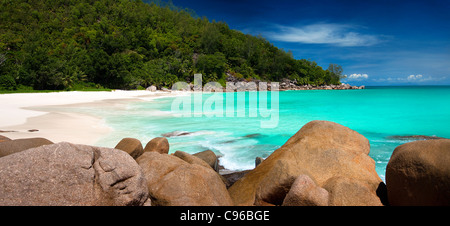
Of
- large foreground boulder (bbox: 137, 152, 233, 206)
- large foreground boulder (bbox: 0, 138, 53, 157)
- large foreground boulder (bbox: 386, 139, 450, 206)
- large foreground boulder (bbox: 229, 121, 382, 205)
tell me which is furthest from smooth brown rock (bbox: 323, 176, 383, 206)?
large foreground boulder (bbox: 0, 138, 53, 157)

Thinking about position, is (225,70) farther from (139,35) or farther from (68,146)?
(68,146)

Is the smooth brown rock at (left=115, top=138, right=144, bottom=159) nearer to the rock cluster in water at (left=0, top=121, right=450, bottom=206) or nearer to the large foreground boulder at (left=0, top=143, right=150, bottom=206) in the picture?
the rock cluster in water at (left=0, top=121, right=450, bottom=206)

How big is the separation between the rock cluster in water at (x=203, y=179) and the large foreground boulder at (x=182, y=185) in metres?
0.02

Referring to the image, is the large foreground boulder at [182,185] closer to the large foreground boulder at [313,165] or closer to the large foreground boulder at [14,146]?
the large foreground boulder at [313,165]

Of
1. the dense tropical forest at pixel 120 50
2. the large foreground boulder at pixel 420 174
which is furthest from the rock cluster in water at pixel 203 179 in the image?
the dense tropical forest at pixel 120 50

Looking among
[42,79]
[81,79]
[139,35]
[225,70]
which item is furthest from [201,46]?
[42,79]

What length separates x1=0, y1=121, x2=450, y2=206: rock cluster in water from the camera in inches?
131

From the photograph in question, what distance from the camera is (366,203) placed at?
414 centimetres

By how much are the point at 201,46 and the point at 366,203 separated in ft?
350

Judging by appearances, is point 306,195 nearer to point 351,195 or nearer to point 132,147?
point 351,195

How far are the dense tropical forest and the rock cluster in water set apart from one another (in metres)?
47.5

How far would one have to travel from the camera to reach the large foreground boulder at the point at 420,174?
3166mm

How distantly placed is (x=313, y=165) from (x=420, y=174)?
6.98ft

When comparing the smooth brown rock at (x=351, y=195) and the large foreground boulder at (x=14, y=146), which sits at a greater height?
the large foreground boulder at (x=14, y=146)
